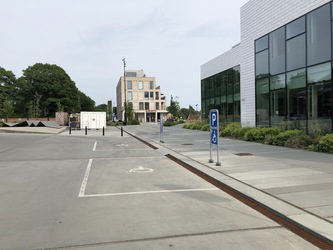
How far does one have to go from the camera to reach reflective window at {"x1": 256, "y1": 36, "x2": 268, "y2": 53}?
68.3ft

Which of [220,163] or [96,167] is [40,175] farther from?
[220,163]

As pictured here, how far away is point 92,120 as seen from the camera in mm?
48281

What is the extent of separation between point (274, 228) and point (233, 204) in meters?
1.42

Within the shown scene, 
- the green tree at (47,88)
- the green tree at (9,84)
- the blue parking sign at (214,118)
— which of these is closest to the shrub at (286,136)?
the blue parking sign at (214,118)

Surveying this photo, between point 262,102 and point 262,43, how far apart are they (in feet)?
12.1

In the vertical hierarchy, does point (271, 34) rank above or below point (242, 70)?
above

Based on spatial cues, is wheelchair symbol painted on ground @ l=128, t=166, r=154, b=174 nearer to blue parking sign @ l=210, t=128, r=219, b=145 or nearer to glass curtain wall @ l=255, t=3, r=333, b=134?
blue parking sign @ l=210, t=128, r=219, b=145

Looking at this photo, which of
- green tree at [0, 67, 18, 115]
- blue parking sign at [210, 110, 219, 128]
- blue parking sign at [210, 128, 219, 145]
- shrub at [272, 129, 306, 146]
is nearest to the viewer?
blue parking sign at [210, 110, 219, 128]

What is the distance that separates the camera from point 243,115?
24.1m

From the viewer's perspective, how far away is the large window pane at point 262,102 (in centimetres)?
2072

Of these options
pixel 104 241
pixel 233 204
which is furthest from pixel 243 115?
pixel 104 241

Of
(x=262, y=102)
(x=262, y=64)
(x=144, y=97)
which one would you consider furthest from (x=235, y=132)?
(x=144, y=97)

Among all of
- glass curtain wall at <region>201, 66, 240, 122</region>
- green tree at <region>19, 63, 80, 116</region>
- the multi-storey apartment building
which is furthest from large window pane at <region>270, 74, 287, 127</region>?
the multi-storey apartment building

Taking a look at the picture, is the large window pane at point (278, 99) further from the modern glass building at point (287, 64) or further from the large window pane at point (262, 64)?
the large window pane at point (262, 64)
